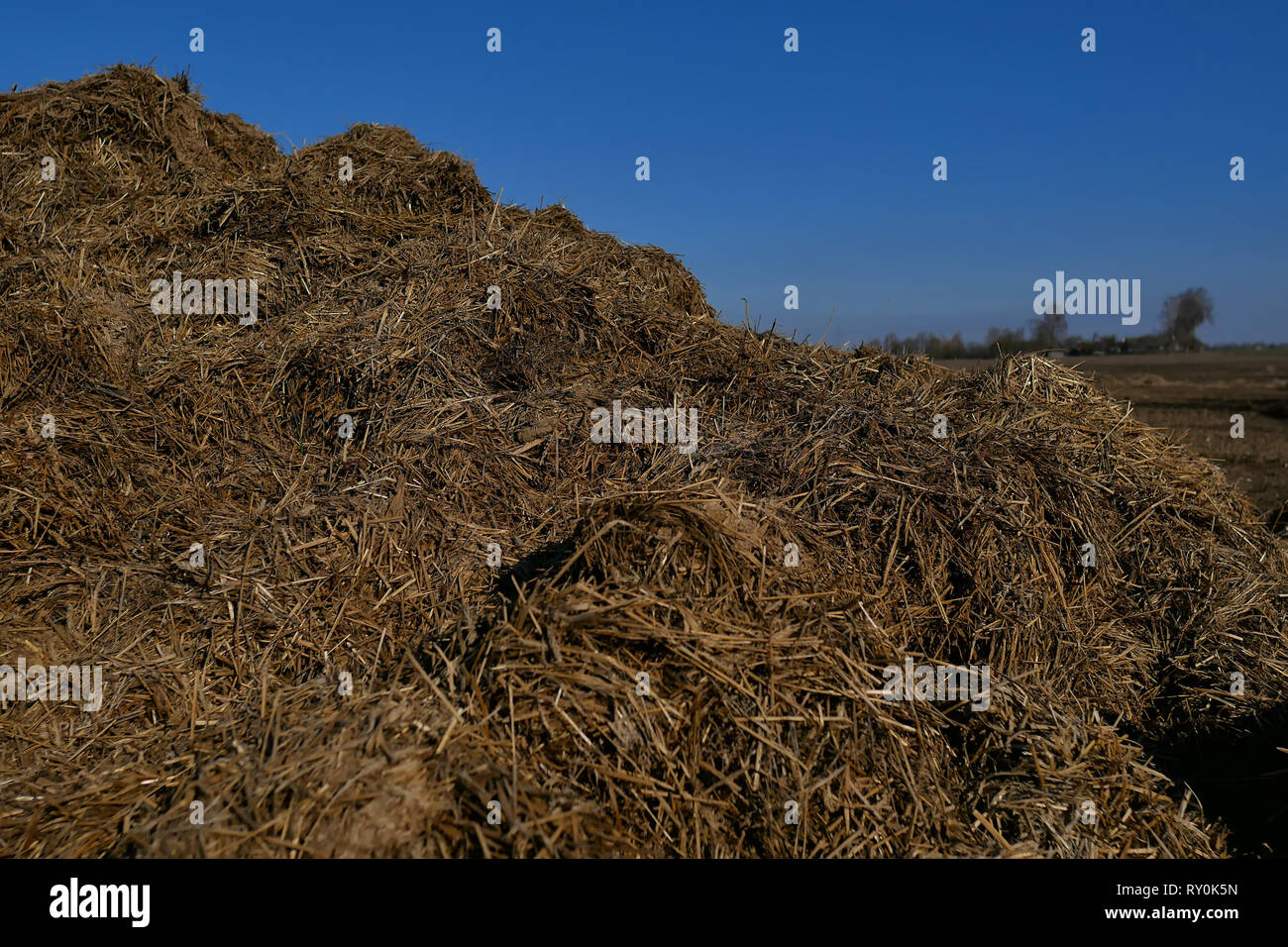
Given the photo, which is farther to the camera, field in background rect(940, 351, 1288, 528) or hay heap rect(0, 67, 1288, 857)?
field in background rect(940, 351, 1288, 528)

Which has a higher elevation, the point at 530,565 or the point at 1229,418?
the point at 1229,418

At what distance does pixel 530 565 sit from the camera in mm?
3863

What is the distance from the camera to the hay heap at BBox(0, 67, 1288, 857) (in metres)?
2.81

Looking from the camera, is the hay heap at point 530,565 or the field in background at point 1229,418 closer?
the hay heap at point 530,565

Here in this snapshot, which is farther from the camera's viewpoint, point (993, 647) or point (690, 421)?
point (690, 421)

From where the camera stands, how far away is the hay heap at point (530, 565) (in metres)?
2.81

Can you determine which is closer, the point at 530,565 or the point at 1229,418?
the point at 530,565
